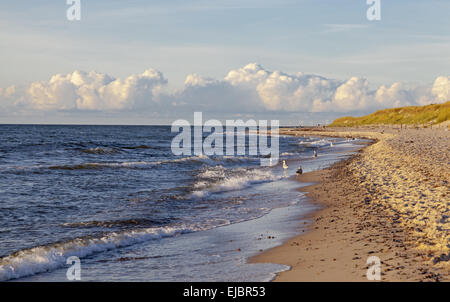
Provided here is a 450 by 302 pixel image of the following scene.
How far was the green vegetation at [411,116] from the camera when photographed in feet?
307

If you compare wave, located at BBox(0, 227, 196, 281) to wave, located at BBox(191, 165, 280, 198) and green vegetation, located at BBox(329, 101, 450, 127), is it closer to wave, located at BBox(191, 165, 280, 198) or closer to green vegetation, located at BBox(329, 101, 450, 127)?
wave, located at BBox(191, 165, 280, 198)

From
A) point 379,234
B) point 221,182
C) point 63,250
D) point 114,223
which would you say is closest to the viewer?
point 379,234

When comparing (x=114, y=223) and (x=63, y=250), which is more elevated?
(x=63, y=250)

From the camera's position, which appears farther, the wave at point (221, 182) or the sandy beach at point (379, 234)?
the wave at point (221, 182)

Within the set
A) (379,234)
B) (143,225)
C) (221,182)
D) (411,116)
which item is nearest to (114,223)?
(143,225)

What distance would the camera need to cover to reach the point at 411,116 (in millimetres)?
116312

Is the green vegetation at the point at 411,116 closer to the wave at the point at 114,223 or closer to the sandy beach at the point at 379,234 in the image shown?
the sandy beach at the point at 379,234

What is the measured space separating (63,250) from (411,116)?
12255cm

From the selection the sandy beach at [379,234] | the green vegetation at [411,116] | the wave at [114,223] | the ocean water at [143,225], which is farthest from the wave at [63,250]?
the green vegetation at [411,116]

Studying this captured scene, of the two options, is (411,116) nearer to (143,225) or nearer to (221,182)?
(221,182)

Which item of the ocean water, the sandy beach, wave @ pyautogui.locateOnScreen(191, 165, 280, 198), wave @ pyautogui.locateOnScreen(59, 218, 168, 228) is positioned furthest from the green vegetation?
wave @ pyautogui.locateOnScreen(59, 218, 168, 228)

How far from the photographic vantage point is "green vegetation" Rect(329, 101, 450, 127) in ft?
307

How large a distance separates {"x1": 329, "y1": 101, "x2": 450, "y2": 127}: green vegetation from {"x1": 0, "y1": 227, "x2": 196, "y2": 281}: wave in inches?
3485

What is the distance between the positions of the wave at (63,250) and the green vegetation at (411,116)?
8851 centimetres
